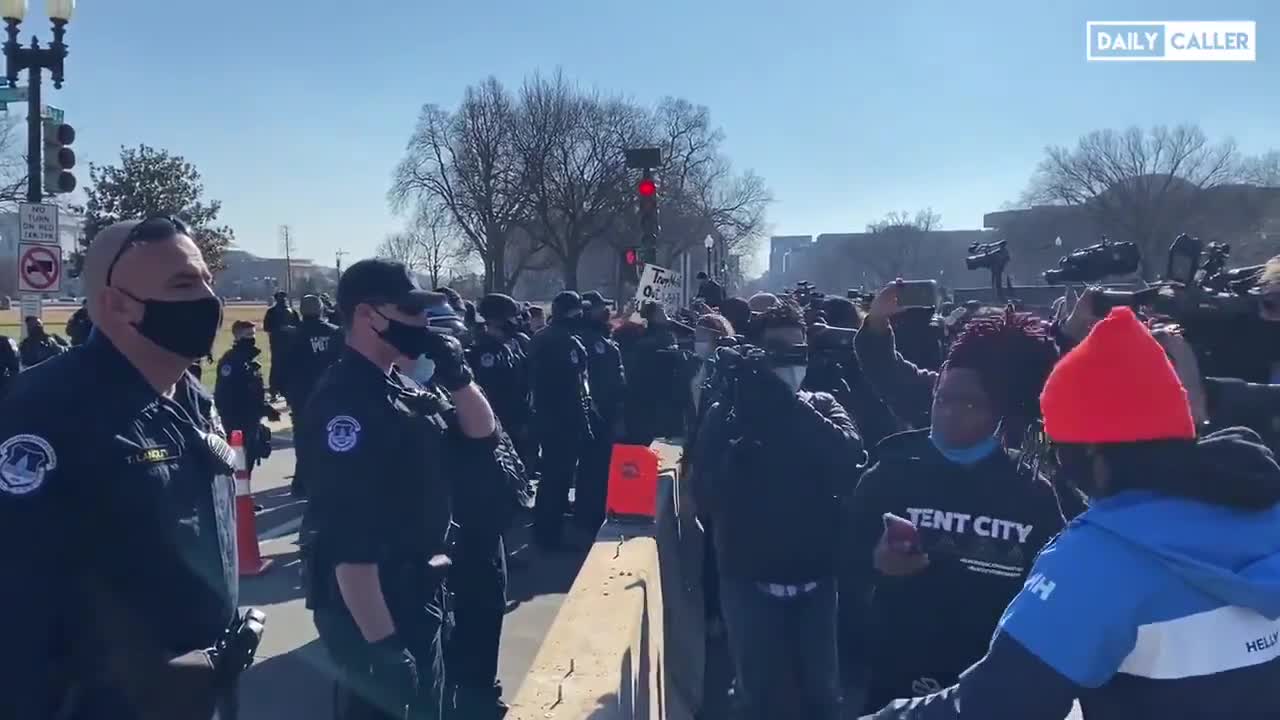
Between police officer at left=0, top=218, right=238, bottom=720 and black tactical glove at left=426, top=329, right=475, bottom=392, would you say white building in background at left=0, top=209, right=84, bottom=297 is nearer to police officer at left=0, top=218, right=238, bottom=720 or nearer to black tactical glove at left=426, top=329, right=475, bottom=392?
black tactical glove at left=426, top=329, right=475, bottom=392

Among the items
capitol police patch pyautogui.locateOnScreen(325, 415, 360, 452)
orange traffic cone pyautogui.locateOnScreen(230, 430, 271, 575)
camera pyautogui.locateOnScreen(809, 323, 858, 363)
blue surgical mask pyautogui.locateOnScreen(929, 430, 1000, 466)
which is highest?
camera pyautogui.locateOnScreen(809, 323, 858, 363)

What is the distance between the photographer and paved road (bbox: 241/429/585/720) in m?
5.50

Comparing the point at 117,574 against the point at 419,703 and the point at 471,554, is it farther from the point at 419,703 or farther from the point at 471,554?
the point at 471,554

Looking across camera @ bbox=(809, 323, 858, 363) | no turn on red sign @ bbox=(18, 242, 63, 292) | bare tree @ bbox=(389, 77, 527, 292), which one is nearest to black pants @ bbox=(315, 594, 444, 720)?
camera @ bbox=(809, 323, 858, 363)

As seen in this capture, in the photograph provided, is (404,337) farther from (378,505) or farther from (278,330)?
(278,330)

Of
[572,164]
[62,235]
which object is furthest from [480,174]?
[62,235]

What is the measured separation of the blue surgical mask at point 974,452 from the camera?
3.06 meters

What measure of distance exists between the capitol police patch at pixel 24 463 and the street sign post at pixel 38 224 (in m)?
10.2

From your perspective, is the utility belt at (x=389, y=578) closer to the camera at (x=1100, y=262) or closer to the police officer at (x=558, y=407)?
the camera at (x=1100, y=262)

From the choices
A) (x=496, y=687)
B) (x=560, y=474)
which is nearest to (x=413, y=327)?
(x=496, y=687)

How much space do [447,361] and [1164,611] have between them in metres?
2.66

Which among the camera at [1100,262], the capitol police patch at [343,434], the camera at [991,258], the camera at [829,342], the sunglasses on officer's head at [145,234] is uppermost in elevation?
the camera at [991,258]

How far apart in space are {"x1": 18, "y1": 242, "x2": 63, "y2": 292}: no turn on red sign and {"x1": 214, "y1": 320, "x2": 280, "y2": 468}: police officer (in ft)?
7.71

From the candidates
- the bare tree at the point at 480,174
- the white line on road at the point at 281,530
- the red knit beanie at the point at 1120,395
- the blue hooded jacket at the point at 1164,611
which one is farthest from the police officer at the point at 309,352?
the bare tree at the point at 480,174
